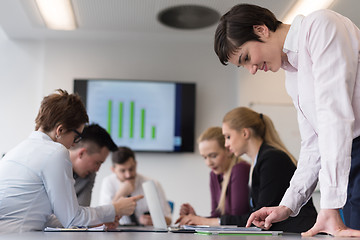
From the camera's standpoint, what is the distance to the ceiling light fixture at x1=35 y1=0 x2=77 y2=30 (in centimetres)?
362

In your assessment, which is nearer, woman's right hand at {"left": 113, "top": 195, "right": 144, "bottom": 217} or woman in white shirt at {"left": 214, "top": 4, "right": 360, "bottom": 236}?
woman in white shirt at {"left": 214, "top": 4, "right": 360, "bottom": 236}

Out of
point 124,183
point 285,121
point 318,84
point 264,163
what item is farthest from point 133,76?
point 318,84

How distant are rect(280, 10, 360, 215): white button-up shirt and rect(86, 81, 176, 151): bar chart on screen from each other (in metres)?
3.02

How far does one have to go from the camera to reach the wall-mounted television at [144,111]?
14.2 ft

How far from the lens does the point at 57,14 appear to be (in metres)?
3.85

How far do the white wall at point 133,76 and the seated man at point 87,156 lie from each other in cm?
161

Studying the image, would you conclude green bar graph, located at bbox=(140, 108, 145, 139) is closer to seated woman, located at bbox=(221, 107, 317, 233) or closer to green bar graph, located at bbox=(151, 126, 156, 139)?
green bar graph, located at bbox=(151, 126, 156, 139)

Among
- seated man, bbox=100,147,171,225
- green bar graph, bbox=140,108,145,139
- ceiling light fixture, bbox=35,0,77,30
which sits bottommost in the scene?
seated man, bbox=100,147,171,225

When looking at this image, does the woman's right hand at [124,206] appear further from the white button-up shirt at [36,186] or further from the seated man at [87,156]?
the seated man at [87,156]

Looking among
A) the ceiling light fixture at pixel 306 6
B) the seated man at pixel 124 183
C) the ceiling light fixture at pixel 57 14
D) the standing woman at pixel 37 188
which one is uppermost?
the ceiling light fixture at pixel 306 6

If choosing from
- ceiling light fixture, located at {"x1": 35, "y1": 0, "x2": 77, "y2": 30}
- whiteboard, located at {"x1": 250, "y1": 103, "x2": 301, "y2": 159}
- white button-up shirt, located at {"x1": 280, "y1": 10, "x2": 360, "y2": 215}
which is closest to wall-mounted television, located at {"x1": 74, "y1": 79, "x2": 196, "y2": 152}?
ceiling light fixture, located at {"x1": 35, "y1": 0, "x2": 77, "y2": 30}

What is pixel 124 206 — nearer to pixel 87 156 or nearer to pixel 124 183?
pixel 87 156

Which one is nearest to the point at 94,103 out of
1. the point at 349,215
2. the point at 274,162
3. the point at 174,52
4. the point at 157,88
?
the point at 157,88

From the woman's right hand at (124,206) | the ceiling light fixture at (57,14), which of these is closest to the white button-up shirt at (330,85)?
the woman's right hand at (124,206)
